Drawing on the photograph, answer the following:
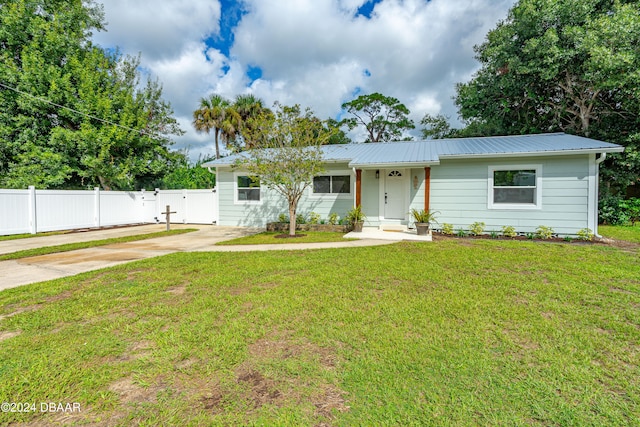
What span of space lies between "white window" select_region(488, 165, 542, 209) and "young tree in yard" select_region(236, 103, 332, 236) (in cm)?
573

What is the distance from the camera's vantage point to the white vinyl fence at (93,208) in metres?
10.2

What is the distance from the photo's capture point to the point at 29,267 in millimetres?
5871

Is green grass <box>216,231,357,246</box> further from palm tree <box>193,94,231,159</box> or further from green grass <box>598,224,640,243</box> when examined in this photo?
palm tree <box>193,94,231,159</box>

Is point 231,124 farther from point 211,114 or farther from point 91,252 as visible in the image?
point 91,252

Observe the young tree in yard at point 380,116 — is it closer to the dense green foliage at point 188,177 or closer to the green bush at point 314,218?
the dense green foliage at point 188,177

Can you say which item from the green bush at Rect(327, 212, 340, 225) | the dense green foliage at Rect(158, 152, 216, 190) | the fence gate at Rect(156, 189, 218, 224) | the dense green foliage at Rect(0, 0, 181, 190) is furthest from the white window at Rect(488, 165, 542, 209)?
the dense green foliage at Rect(0, 0, 181, 190)

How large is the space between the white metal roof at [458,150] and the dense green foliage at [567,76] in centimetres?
380

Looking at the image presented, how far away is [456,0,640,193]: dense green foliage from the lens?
11234mm

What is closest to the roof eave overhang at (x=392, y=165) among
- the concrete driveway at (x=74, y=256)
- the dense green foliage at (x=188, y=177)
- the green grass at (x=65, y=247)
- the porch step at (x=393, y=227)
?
the porch step at (x=393, y=227)

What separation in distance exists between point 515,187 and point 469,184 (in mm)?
1354

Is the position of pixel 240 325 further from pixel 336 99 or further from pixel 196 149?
pixel 336 99

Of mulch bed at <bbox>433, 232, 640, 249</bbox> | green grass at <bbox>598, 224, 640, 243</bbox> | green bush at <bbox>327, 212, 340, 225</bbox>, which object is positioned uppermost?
green bush at <bbox>327, 212, 340, 225</bbox>

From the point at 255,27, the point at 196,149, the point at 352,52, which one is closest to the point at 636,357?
the point at 255,27

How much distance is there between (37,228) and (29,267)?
6581 mm
